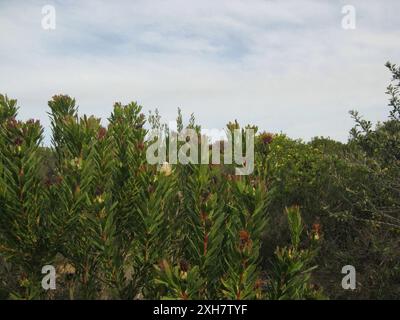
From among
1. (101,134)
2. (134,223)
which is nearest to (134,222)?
(134,223)

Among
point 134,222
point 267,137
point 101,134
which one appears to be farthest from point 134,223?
point 267,137

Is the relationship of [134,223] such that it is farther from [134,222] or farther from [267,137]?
[267,137]

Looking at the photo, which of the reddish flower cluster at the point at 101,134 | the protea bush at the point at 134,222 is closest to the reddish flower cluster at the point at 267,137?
the protea bush at the point at 134,222

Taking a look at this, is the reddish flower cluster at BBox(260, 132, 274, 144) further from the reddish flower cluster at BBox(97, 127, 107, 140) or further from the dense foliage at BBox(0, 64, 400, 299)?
the reddish flower cluster at BBox(97, 127, 107, 140)

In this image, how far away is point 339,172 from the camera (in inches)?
343

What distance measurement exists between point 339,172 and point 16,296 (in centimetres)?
642

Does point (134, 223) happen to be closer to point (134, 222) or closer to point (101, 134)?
point (134, 222)

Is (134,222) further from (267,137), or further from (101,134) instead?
(267,137)

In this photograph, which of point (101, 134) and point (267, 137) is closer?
point (267, 137)

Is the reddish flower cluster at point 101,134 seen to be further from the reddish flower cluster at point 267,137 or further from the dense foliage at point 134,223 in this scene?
the reddish flower cluster at point 267,137

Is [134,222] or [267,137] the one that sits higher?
[267,137]

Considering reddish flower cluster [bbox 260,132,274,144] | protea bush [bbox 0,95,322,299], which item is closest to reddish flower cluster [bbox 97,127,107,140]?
protea bush [bbox 0,95,322,299]

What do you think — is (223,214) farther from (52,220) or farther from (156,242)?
(52,220)

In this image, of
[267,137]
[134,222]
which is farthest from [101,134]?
[267,137]
